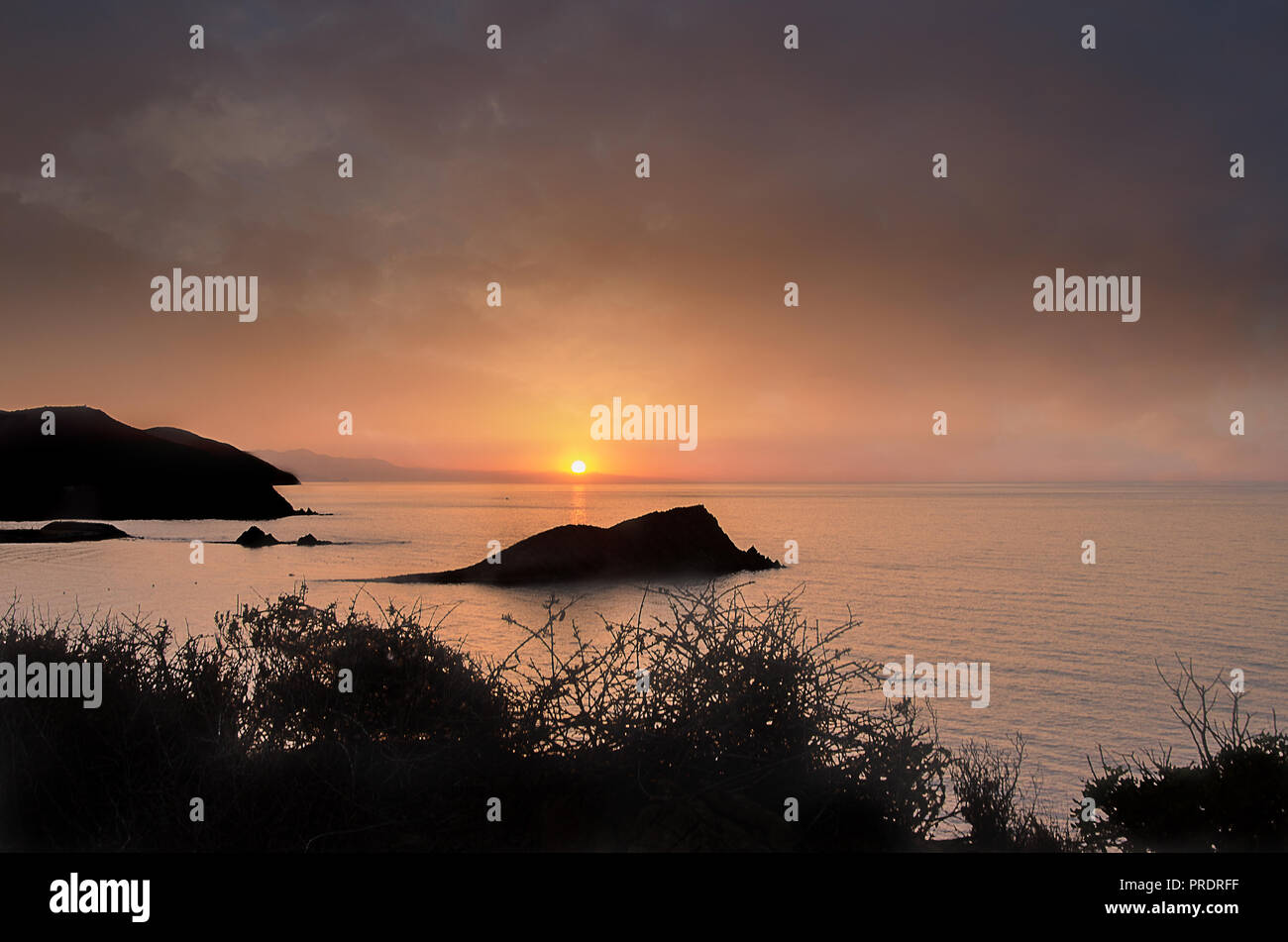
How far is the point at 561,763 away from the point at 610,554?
38082 millimetres

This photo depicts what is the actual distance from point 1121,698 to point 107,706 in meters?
26.3

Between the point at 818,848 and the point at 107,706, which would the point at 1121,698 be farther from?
the point at 107,706

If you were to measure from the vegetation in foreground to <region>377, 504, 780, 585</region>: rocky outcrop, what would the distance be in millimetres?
32739

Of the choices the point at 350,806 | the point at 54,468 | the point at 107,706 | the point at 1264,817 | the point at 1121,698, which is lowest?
the point at 1121,698

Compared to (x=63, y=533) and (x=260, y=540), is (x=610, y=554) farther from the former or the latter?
(x=63, y=533)

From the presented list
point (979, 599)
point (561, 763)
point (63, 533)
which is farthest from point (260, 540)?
point (561, 763)

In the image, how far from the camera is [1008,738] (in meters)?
17.3

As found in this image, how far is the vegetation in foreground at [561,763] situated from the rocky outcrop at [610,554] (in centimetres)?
3274

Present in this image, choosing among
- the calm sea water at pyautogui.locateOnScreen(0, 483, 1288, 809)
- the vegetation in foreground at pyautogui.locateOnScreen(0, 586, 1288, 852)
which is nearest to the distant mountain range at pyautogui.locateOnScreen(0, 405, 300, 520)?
the calm sea water at pyautogui.locateOnScreen(0, 483, 1288, 809)

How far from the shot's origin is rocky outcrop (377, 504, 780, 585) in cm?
4134

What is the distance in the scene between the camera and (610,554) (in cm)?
4388

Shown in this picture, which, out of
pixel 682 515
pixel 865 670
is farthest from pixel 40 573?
pixel 865 670
